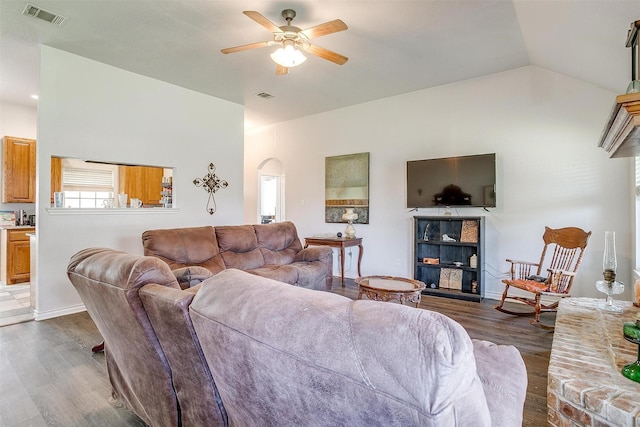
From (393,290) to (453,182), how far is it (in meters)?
2.28


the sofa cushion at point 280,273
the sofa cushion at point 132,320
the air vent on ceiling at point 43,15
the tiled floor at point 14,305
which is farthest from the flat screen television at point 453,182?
the tiled floor at point 14,305

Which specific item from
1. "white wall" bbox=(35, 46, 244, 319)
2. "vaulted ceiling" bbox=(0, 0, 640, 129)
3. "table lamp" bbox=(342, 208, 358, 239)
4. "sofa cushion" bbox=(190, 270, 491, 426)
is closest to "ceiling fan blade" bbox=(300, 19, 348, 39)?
"vaulted ceiling" bbox=(0, 0, 640, 129)

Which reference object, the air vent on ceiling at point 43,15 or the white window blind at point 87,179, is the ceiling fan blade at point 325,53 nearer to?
the air vent on ceiling at point 43,15

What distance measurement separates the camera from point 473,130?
4.47m

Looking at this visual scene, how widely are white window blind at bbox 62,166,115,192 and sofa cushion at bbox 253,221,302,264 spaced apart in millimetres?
3686

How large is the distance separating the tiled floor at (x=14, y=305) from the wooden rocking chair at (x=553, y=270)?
538cm

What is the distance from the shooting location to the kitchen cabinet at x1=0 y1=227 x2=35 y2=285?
16.4ft

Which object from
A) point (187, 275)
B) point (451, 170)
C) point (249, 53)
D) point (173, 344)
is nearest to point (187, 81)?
point (249, 53)

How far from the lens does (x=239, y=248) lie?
12.8 feet

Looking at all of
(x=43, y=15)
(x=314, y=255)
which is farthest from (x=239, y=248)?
(x=43, y=15)

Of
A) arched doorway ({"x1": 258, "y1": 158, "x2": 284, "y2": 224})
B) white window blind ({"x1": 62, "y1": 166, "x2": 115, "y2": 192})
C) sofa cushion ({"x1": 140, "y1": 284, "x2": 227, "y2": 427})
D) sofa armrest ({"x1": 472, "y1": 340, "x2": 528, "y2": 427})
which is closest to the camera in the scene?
sofa armrest ({"x1": 472, "y1": 340, "x2": 528, "y2": 427})

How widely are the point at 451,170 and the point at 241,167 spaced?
135 inches

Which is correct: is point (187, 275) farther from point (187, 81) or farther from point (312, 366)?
point (187, 81)

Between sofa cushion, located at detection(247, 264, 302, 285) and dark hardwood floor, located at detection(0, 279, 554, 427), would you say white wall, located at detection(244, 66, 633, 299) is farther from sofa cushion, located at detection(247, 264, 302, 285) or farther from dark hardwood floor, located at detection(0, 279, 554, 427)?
sofa cushion, located at detection(247, 264, 302, 285)
